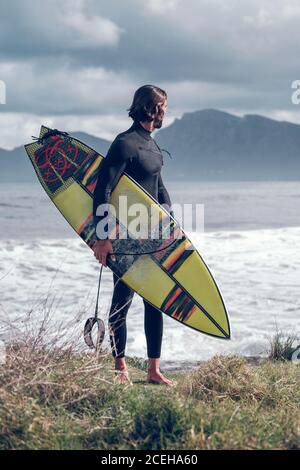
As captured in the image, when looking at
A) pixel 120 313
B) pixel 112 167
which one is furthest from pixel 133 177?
pixel 120 313

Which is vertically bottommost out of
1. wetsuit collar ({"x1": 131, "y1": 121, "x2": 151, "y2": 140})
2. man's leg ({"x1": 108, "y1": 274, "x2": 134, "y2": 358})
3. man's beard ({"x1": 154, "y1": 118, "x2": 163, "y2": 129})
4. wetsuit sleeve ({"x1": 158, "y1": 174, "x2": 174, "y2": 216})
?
man's leg ({"x1": 108, "y1": 274, "x2": 134, "y2": 358})

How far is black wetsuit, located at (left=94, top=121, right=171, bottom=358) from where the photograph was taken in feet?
13.4

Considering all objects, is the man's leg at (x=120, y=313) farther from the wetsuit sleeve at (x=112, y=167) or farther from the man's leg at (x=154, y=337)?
the wetsuit sleeve at (x=112, y=167)

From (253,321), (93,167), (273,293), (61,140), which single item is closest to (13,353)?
(93,167)

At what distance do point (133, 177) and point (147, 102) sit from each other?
48 cm

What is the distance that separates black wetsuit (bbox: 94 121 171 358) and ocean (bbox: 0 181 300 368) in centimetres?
14

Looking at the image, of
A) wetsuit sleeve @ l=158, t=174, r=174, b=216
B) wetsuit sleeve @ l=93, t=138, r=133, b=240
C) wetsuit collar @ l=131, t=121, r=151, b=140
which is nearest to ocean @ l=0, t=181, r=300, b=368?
wetsuit sleeve @ l=93, t=138, r=133, b=240

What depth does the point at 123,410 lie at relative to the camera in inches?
130

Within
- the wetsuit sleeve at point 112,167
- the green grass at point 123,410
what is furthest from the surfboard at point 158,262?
the green grass at point 123,410

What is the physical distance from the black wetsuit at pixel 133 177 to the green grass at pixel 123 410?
17.8 inches

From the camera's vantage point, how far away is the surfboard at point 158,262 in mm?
4328

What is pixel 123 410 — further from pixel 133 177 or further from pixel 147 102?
pixel 147 102

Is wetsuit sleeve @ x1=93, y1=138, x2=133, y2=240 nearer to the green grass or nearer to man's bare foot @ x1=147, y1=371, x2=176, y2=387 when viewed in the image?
the green grass

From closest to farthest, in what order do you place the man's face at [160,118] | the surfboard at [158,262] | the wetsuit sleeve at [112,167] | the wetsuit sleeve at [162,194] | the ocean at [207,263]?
the wetsuit sleeve at [112,167] < the man's face at [160,118] < the surfboard at [158,262] < the wetsuit sleeve at [162,194] < the ocean at [207,263]
